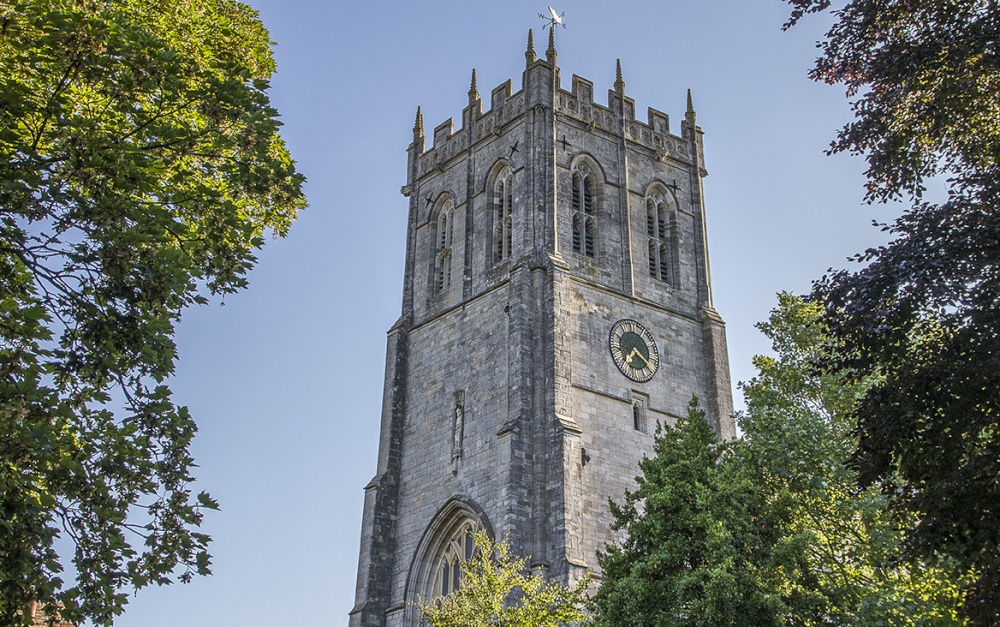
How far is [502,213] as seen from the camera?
36.3m

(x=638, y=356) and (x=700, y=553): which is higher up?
(x=638, y=356)

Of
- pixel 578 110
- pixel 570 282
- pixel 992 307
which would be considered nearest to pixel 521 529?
pixel 570 282

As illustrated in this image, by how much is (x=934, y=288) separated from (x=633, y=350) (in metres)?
22.1

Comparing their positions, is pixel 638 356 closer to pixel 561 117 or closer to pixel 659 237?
pixel 659 237

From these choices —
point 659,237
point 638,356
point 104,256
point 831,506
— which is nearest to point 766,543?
point 831,506

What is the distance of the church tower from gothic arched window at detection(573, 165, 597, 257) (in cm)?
6

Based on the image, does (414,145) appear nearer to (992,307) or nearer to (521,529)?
(521,529)

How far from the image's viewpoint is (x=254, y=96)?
1108cm

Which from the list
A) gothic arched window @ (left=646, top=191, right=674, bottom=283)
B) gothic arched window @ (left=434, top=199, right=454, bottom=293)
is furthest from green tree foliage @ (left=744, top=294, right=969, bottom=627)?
gothic arched window @ (left=434, top=199, right=454, bottom=293)

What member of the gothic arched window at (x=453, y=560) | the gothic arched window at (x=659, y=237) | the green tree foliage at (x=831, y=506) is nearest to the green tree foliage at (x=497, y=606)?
the green tree foliage at (x=831, y=506)

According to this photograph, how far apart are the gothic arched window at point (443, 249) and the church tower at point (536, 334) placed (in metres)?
0.08

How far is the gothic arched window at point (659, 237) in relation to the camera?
120 feet

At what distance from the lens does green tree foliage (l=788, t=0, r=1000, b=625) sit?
11.5 m

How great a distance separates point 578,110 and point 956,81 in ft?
83.5
